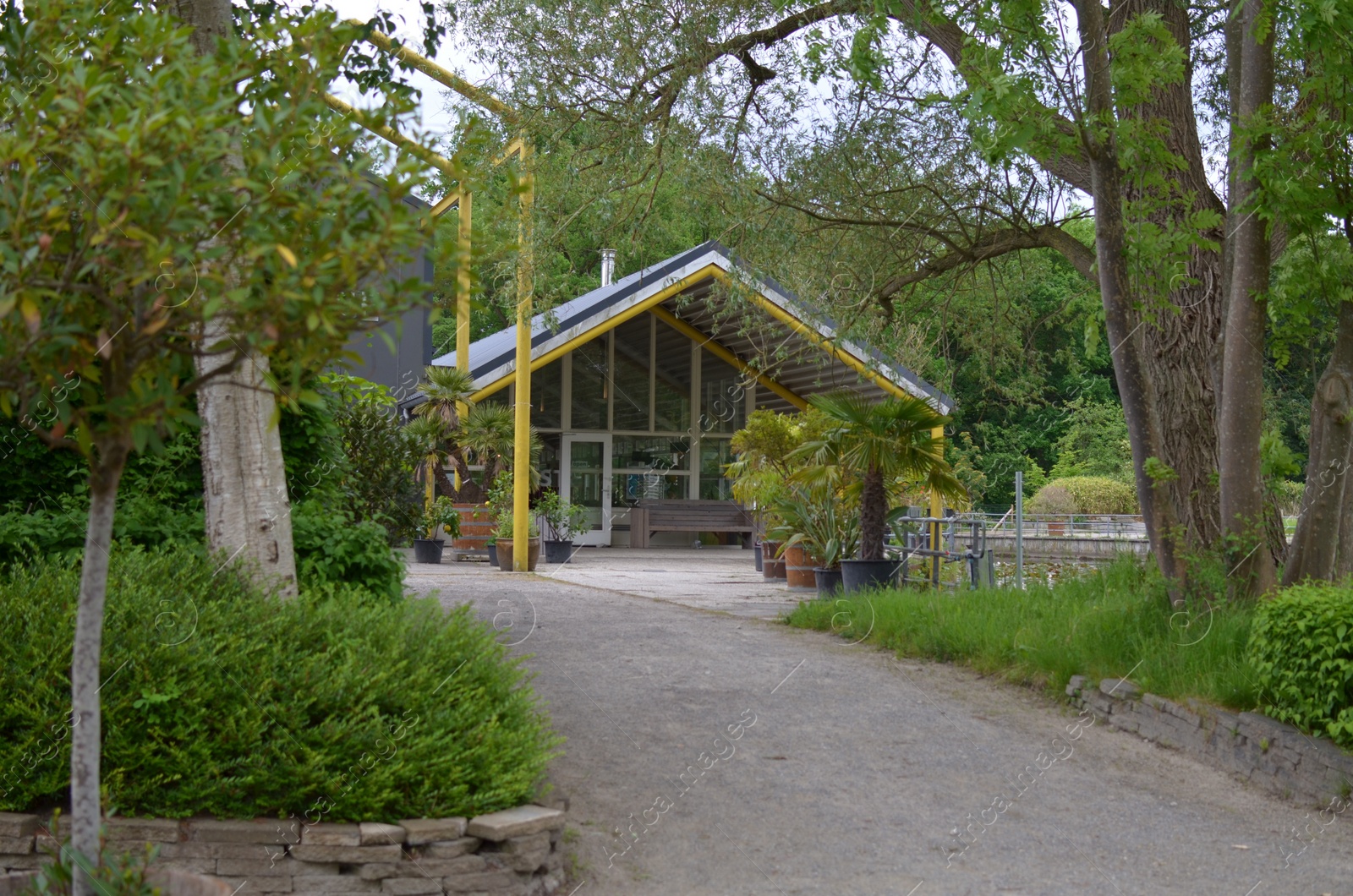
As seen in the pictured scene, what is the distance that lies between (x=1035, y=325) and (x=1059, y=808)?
9126 mm

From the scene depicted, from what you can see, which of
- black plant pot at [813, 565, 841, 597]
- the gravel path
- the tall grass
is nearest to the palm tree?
black plant pot at [813, 565, 841, 597]

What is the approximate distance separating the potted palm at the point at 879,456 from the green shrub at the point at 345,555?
5.66 meters

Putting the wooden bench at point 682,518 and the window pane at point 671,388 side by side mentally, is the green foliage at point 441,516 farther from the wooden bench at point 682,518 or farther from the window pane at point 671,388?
the window pane at point 671,388

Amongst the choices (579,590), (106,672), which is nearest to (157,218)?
(106,672)

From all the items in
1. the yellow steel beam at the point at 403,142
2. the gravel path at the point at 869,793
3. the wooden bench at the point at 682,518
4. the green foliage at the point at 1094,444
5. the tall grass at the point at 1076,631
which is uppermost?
the green foliage at the point at 1094,444

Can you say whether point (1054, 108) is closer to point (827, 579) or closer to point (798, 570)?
point (827, 579)

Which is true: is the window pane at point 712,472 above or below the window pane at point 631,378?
below

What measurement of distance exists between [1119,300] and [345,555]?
5.02 meters

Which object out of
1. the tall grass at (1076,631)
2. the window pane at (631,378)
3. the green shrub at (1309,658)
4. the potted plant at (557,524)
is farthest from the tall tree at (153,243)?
the window pane at (631,378)

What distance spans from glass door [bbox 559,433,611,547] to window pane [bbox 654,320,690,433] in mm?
1361

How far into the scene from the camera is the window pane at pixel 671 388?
1053 inches

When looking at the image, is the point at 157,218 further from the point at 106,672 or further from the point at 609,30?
the point at 609,30

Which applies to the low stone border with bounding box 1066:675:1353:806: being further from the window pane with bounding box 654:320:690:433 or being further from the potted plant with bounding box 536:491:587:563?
the window pane with bounding box 654:320:690:433

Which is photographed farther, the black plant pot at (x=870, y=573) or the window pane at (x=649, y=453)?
the window pane at (x=649, y=453)
